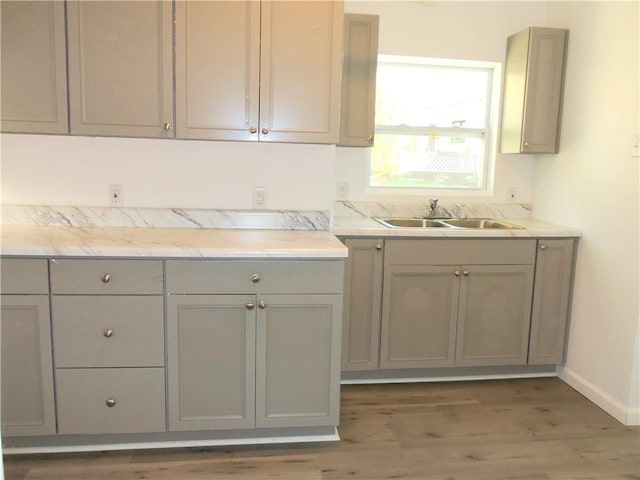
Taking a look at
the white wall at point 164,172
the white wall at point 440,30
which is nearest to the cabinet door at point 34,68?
the white wall at point 164,172

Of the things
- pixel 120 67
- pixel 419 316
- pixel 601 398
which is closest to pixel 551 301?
pixel 601 398

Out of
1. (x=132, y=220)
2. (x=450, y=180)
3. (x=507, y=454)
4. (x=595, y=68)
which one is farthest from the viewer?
(x=450, y=180)

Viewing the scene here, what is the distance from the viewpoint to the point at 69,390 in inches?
83.1

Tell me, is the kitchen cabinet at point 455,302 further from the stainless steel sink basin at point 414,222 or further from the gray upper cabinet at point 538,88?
the gray upper cabinet at point 538,88

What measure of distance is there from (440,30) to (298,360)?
2.31m

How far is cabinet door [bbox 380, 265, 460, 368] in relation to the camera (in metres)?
2.82

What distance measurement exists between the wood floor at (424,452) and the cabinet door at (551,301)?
0.30 meters

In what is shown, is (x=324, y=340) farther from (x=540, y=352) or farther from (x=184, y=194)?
(x=540, y=352)

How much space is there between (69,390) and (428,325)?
6.02ft

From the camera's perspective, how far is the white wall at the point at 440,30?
3.21 m

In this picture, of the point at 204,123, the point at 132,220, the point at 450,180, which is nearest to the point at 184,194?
the point at 132,220

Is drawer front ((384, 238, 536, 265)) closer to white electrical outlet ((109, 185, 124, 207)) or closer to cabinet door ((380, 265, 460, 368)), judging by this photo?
cabinet door ((380, 265, 460, 368))

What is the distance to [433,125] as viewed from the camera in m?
3.45

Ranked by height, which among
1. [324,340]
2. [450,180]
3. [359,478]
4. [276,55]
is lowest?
[359,478]
